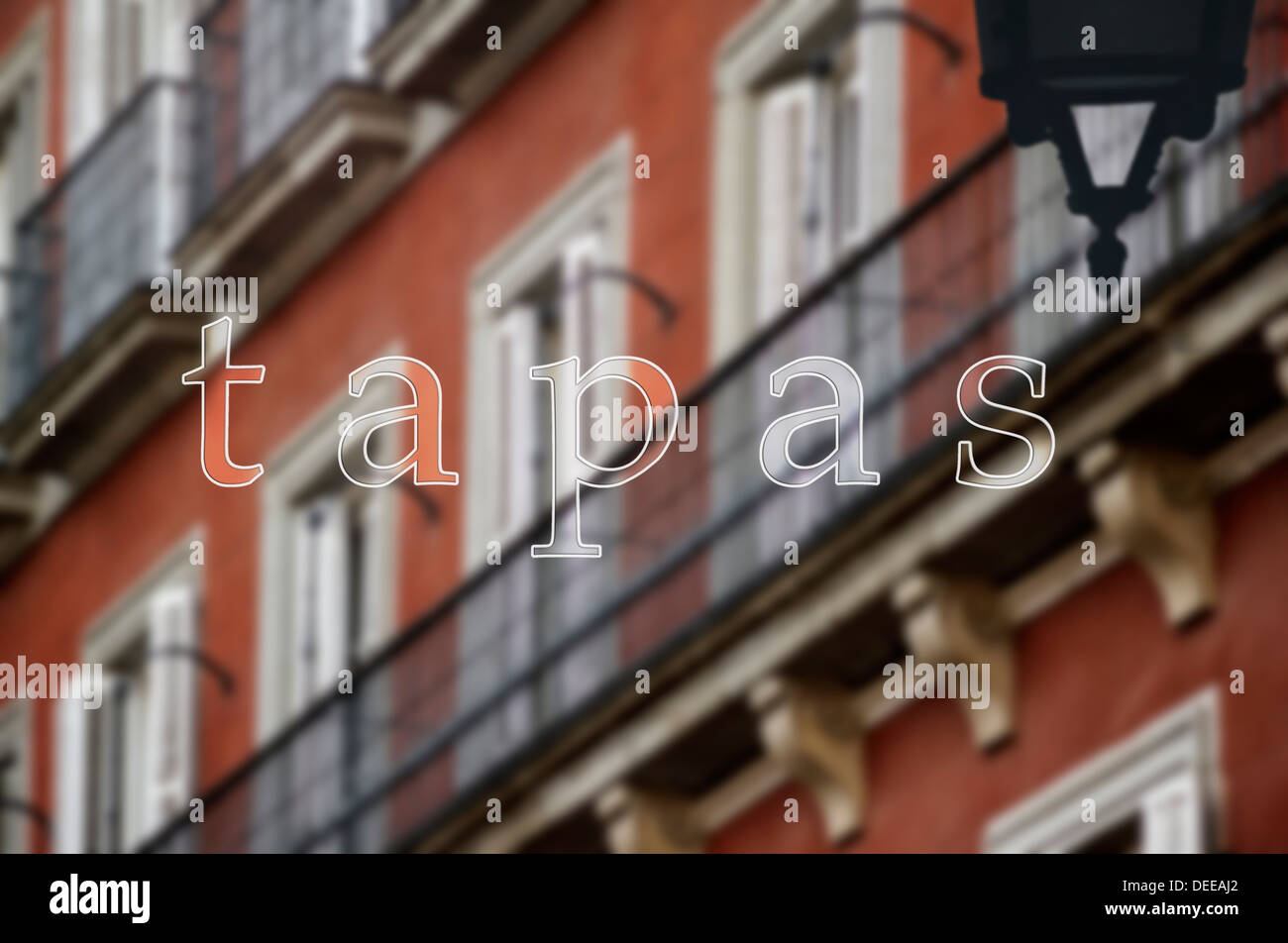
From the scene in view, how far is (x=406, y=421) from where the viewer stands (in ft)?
67.4

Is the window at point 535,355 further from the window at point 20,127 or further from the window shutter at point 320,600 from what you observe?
the window at point 20,127

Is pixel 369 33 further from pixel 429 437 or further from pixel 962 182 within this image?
pixel 962 182

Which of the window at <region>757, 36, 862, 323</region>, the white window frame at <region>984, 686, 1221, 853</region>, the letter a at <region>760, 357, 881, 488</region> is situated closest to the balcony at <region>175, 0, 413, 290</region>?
the window at <region>757, 36, 862, 323</region>

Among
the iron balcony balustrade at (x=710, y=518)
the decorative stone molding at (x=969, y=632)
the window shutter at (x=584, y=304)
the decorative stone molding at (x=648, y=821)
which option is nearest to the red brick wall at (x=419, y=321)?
the window shutter at (x=584, y=304)

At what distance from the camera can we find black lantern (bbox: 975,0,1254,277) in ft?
26.5

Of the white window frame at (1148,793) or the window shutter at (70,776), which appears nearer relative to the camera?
the white window frame at (1148,793)

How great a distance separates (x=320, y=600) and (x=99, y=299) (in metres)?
3.27

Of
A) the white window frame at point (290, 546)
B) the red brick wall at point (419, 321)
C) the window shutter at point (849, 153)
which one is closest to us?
the window shutter at point (849, 153)

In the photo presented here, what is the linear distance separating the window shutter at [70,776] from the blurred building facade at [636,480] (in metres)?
0.06

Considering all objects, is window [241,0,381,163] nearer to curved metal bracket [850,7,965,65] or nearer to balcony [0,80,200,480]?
balcony [0,80,200,480]

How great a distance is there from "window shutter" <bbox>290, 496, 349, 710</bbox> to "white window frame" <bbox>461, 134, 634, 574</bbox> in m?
1.57

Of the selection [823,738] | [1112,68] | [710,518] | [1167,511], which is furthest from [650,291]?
[1112,68]

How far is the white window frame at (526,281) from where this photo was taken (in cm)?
1878
